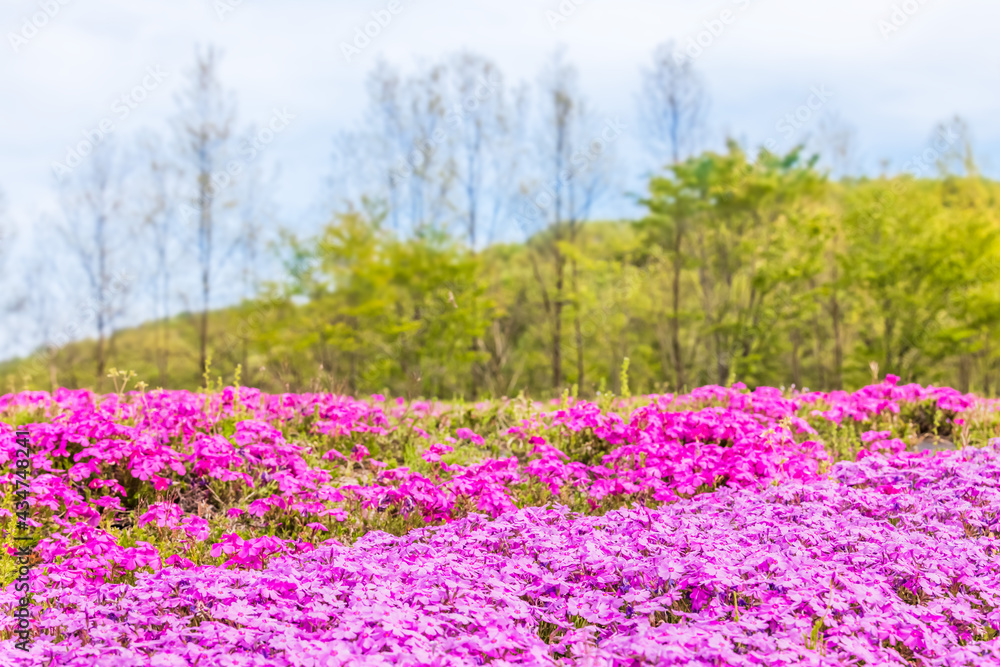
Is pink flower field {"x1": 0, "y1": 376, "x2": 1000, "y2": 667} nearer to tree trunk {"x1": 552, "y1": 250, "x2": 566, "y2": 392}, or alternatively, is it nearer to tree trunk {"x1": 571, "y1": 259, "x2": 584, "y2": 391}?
tree trunk {"x1": 552, "y1": 250, "x2": 566, "y2": 392}

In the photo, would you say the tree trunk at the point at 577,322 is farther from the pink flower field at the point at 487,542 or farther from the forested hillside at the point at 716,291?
the pink flower field at the point at 487,542

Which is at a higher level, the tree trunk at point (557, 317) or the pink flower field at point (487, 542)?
the tree trunk at point (557, 317)

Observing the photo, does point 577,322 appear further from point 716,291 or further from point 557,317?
point 716,291

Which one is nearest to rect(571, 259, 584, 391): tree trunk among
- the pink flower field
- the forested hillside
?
the forested hillside

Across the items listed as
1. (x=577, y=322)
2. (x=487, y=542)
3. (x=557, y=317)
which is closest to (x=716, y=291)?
(x=577, y=322)

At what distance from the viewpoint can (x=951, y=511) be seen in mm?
3867

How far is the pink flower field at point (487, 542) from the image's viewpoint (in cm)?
248

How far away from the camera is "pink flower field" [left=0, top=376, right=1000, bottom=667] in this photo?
2.48 meters

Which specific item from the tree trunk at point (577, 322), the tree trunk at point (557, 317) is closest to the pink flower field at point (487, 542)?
the tree trunk at point (557, 317)

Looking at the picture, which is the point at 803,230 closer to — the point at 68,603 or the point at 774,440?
the point at 774,440

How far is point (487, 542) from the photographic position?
3748 mm

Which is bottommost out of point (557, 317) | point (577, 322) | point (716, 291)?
point (577, 322)

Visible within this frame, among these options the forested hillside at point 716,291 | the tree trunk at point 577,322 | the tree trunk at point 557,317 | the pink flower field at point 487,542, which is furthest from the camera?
the tree trunk at point 577,322

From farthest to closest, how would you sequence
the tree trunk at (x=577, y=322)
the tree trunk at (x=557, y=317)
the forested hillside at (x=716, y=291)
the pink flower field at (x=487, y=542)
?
the tree trunk at (x=577, y=322), the tree trunk at (x=557, y=317), the forested hillside at (x=716, y=291), the pink flower field at (x=487, y=542)
